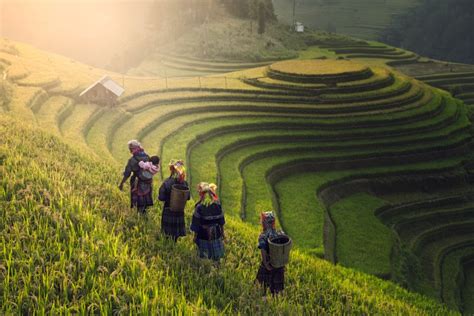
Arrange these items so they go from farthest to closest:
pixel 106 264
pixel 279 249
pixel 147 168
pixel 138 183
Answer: pixel 138 183
pixel 147 168
pixel 279 249
pixel 106 264

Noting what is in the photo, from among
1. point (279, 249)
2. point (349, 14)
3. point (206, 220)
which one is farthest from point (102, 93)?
point (349, 14)

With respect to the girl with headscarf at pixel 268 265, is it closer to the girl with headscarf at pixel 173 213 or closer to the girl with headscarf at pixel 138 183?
the girl with headscarf at pixel 173 213

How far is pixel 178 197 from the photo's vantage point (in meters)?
8.40

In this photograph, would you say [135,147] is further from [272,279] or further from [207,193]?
[272,279]

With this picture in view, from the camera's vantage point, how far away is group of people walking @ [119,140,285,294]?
24.9 ft

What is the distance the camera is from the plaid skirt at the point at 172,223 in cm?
852

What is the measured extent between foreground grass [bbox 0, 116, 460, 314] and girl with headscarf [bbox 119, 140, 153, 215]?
1.17 feet

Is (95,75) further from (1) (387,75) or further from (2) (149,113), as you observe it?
(1) (387,75)

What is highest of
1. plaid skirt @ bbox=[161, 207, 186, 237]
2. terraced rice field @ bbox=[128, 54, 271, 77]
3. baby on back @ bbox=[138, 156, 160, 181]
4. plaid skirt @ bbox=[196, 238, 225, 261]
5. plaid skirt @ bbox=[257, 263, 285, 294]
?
terraced rice field @ bbox=[128, 54, 271, 77]

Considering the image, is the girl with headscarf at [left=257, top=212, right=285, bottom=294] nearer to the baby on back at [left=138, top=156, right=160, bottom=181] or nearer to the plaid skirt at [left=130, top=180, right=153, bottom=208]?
the baby on back at [left=138, top=156, right=160, bottom=181]

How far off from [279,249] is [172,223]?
96.1 inches

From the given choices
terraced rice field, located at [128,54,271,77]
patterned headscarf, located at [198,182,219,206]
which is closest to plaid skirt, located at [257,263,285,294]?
patterned headscarf, located at [198,182,219,206]

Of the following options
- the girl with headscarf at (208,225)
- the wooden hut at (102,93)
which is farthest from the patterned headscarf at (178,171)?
the wooden hut at (102,93)

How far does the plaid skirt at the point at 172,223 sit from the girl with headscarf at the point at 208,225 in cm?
56
